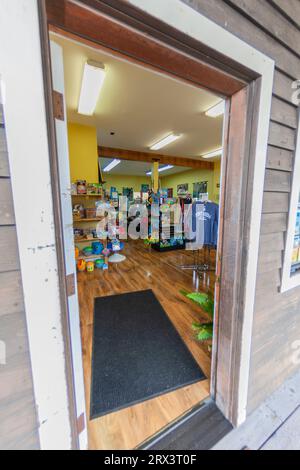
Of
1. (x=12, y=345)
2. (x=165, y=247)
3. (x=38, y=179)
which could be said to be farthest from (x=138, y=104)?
(x=165, y=247)

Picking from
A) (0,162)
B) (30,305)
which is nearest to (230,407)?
(30,305)

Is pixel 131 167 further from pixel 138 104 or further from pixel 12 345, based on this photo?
pixel 12 345

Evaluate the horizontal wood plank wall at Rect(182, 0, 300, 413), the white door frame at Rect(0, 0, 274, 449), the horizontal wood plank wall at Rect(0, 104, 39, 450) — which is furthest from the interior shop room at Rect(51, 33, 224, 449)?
the horizontal wood plank wall at Rect(0, 104, 39, 450)

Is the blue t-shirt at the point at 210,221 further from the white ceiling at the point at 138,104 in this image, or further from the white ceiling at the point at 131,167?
the white ceiling at the point at 131,167

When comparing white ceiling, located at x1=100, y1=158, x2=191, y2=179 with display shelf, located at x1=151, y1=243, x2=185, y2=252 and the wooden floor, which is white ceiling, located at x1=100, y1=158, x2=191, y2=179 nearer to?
display shelf, located at x1=151, y1=243, x2=185, y2=252

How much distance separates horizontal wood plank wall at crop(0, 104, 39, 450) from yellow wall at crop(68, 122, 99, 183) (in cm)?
370

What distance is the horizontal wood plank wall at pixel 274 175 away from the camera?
823mm

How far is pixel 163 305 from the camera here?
2545 mm

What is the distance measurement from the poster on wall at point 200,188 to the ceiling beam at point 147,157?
1136mm

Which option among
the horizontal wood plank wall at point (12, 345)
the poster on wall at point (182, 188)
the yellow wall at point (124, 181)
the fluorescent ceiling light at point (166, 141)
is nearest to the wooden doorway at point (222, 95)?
the horizontal wood plank wall at point (12, 345)

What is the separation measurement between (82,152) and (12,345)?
161 inches

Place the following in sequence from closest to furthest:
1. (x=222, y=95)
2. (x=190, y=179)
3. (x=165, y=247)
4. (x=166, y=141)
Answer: (x=222, y=95)
(x=166, y=141)
(x=165, y=247)
(x=190, y=179)

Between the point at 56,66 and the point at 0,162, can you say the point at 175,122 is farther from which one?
the point at 0,162

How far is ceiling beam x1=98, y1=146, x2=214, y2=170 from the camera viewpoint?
5.40 metres
